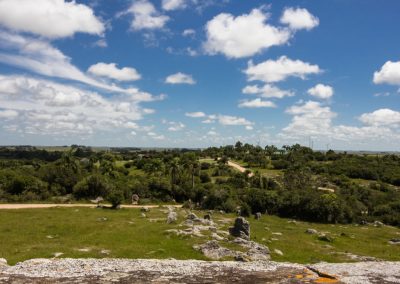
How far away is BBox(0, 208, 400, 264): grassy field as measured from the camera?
4141cm

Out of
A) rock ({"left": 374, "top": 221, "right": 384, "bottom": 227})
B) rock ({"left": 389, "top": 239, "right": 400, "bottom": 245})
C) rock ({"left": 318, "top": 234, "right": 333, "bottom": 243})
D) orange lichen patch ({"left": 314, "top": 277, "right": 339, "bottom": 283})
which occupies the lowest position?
rock ({"left": 374, "top": 221, "right": 384, "bottom": 227})

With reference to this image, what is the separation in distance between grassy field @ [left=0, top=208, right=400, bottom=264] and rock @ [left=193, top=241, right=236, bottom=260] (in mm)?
935

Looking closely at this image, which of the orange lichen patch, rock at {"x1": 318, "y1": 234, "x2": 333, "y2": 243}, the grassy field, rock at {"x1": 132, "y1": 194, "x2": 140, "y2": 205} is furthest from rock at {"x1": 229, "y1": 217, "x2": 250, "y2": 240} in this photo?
rock at {"x1": 132, "y1": 194, "x2": 140, "y2": 205}

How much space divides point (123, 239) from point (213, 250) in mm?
12977

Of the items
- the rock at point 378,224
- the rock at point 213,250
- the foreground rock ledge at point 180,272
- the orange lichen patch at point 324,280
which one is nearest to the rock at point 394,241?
the rock at point 378,224

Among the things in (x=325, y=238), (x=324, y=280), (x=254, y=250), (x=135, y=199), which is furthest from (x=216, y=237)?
(x=135, y=199)

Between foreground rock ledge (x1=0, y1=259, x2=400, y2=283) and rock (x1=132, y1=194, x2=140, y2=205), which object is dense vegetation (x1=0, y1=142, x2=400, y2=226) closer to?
rock (x1=132, y1=194, x2=140, y2=205)

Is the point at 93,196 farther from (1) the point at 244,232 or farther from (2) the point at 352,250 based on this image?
(2) the point at 352,250

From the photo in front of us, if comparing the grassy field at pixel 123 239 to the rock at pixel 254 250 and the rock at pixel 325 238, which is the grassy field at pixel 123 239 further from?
the rock at pixel 254 250

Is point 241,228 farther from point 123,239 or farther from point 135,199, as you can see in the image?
point 135,199

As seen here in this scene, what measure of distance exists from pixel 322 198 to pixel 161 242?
58.0m

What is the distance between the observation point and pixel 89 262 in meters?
35.9

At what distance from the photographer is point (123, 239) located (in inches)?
1880

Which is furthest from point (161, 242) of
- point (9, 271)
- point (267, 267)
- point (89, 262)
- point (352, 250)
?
point (352, 250)
